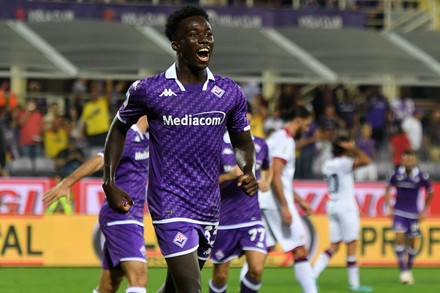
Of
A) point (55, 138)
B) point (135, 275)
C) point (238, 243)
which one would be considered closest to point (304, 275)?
point (238, 243)

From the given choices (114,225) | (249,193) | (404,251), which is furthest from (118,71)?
(249,193)

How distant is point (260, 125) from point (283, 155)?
1189cm

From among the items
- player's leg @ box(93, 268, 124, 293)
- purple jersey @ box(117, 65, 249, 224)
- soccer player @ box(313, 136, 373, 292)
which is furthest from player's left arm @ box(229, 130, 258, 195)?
soccer player @ box(313, 136, 373, 292)

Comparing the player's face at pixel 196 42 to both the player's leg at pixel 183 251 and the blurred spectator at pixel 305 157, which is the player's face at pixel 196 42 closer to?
the player's leg at pixel 183 251

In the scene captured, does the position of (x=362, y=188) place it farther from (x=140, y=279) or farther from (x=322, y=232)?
(x=140, y=279)

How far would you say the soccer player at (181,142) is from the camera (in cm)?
970

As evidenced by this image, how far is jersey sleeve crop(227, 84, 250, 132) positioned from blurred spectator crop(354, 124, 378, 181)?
17706 mm

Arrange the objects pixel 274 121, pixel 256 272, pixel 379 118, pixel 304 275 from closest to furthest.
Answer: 1. pixel 256 272
2. pixel 304 275
3. pixel 274 121
4. pixel 379 118

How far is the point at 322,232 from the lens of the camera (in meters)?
22.2

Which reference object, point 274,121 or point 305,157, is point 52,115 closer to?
point 274,121

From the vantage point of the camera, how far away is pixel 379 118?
30828 mm

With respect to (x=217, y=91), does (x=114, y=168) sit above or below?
below

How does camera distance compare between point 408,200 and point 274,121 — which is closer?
point 408,200

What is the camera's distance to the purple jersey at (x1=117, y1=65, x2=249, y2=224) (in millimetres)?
9734
